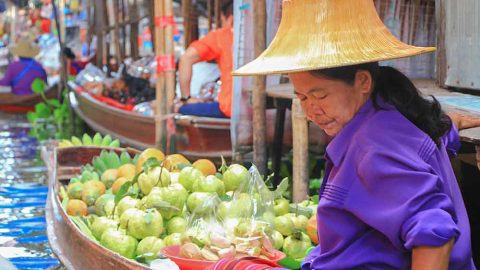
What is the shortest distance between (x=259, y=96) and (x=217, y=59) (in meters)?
1.68

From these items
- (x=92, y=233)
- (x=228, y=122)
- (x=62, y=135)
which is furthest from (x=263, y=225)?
(x=62, y=135)

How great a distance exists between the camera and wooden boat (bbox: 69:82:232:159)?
691cm

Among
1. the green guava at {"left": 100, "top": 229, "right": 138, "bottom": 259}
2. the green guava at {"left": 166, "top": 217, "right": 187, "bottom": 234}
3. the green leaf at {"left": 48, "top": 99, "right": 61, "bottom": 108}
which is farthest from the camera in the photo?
the green leaf at {"left": 48, "top": 99, "right": 61, "bottom": 108}

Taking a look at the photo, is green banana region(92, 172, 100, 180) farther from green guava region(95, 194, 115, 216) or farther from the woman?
the woman

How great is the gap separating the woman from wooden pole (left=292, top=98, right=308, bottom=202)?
8.11ft

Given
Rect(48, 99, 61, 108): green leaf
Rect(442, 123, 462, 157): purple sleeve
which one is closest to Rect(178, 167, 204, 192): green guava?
Rect(442, 123, 462, 157): purple sleeve

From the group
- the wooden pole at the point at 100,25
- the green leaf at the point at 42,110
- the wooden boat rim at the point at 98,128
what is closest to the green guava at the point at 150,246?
the wooden boat rim at the point at 98,128

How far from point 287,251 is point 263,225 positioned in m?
0.21

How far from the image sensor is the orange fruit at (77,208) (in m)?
4.25

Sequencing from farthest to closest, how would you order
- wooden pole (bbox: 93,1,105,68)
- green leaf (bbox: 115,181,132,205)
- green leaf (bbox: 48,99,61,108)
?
green leaf (bbox: 48,99,61,108), wooden pole (bbox: 93,1,105,68), green leaf (bbox: 115,181,132,205)

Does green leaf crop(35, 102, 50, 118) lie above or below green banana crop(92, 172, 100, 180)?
below

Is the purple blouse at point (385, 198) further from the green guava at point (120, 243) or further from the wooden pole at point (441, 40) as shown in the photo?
the wooden pole at point (441, 40)

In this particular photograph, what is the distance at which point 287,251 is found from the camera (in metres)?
3.25

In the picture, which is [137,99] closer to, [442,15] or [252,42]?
[252,42]
